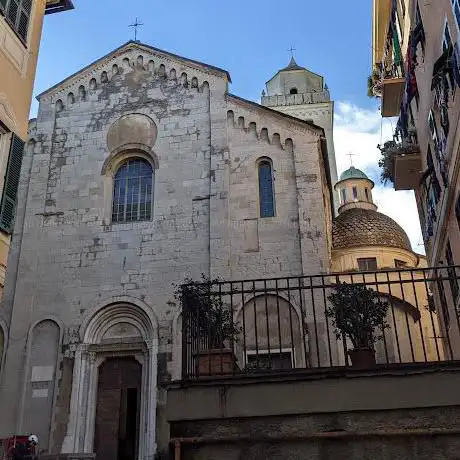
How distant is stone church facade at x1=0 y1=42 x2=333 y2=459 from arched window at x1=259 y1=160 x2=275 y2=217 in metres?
0.04

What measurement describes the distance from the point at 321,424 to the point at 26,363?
12.0 meters

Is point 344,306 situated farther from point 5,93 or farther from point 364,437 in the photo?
point 5,93

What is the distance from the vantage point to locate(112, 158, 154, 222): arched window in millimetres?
18828

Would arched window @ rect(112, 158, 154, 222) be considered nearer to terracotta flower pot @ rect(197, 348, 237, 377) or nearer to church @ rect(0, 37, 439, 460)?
church @ rect(0, 37, 439, 460)

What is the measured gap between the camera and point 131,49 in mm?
21188

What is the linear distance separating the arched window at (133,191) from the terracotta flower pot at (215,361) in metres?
11.0

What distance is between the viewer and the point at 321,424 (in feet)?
23.4

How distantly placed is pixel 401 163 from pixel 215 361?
30.9 ft

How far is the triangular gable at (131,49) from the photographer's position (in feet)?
66.7

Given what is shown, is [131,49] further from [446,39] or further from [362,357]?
[362,357]

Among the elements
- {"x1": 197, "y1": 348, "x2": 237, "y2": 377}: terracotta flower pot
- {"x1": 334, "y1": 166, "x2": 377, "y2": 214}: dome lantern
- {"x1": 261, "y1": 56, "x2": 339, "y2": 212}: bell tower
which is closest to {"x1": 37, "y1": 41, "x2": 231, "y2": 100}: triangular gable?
{"x1": 197, "y1": 348, "x2": 237, "y2": 377}: terracotta flower pot

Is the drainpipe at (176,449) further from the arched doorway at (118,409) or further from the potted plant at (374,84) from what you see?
the potted plant at (374,84)

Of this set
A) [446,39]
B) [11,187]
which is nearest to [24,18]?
[11,187]

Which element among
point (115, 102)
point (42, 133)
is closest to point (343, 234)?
point (115, 102)
